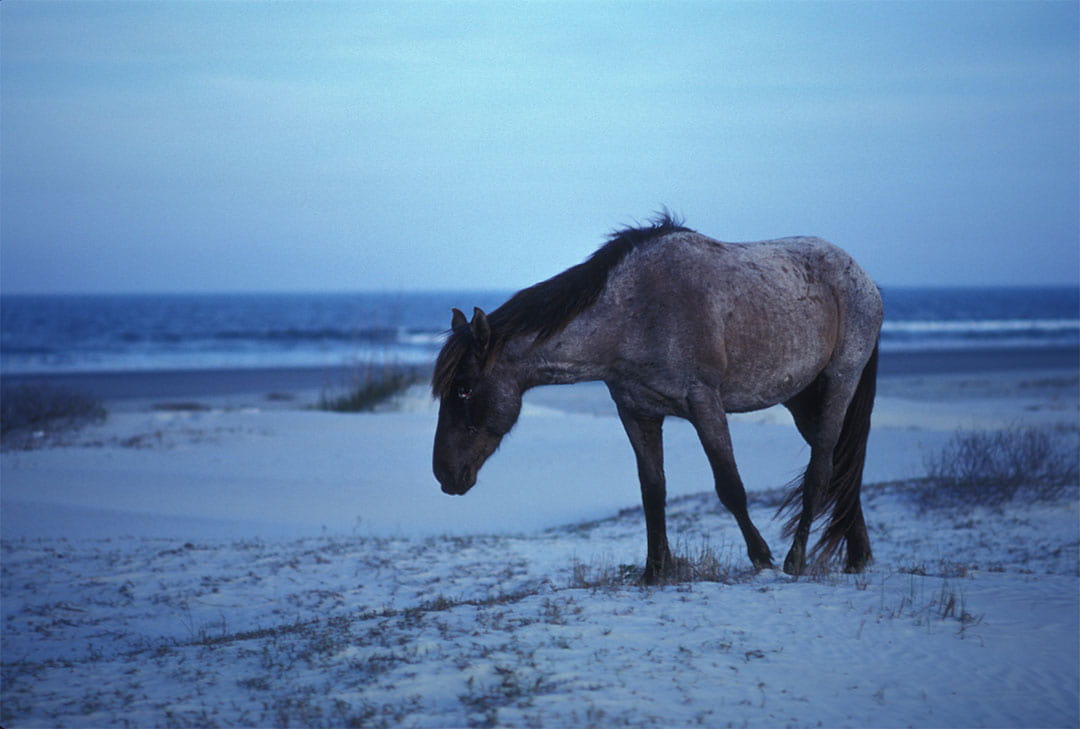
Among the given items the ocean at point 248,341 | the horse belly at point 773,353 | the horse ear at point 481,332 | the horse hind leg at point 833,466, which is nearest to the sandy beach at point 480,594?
the horse hind leg at point 833,466

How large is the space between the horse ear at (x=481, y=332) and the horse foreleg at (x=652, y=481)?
2.86 feet

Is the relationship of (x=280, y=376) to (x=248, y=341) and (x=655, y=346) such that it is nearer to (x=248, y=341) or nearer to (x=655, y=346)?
(x=248, y=341)

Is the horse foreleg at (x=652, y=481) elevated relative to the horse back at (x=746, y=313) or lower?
lower

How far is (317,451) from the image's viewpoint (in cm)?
1268

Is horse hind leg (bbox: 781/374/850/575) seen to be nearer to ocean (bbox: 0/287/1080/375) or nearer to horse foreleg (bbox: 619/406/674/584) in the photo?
horse foreleg (bbox: 619/406/674/584)

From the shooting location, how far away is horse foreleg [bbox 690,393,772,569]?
460 centimetres

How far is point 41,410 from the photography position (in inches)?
581

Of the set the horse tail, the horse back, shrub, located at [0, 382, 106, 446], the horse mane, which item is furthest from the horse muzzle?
shrub, located at [0, 382, 106, 446]

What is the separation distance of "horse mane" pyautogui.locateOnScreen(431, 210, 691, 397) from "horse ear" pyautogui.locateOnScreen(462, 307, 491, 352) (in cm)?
Result: 5

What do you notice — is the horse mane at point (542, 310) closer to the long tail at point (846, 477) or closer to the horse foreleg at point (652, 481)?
the horse foreleg at point (652, 481)

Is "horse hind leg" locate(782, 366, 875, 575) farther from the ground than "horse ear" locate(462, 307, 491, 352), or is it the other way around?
Answer: "horse ear" locate(462, 307, 491, 352)

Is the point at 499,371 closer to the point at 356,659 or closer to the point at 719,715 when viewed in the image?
the point at 356,659

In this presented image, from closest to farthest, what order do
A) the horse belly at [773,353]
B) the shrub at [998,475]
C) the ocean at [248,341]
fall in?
the horse belly at [773,353]
the shrub at [998,475]
the ocean at [248,341]

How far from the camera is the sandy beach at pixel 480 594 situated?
3.28 meters
